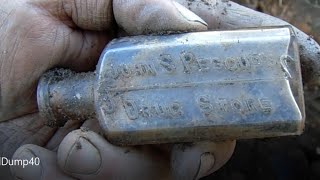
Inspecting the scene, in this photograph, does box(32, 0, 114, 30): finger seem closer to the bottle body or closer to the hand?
the hand

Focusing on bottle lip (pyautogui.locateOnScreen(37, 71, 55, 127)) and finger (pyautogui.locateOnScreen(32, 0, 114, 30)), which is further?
finger (pyautogui.locateOnScreen(32, 0, 114, 30))

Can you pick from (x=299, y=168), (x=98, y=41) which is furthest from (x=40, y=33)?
(x=299, y=168)

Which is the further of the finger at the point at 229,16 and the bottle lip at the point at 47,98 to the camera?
the finger at the point at 229,16

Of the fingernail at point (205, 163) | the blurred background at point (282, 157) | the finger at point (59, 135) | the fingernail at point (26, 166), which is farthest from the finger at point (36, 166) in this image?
the blurred background at point (282, 157)

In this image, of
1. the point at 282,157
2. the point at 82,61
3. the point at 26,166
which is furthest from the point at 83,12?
the point at 282,157

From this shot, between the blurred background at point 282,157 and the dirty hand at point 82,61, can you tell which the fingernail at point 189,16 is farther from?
the blurred background at point 282,157

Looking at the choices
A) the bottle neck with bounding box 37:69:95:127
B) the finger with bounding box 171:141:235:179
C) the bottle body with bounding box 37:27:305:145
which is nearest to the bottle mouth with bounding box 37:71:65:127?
the bottle neck with bounding box 37:69:95:127

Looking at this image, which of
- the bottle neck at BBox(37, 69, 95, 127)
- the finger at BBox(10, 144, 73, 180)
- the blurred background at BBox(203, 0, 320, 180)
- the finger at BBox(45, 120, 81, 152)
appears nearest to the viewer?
the bottle neck at BBox(37, 69, 95, 127)
